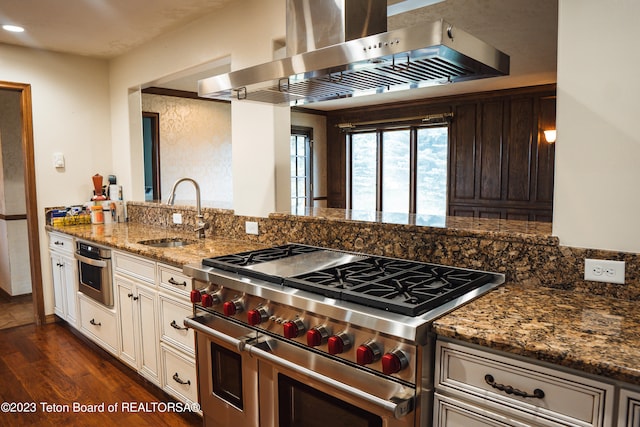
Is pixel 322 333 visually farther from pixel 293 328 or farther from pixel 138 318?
pixel 138 318

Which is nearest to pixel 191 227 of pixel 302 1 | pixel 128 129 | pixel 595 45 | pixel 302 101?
pixel 128 129

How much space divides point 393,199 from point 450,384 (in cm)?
565

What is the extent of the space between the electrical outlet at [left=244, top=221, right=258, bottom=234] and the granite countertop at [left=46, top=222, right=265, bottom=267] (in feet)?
0.25

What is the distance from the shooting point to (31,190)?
3.77 meters

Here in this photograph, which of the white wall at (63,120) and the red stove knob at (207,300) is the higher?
→ the white wall at (63,120)

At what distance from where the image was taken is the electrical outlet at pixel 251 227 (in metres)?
2.74

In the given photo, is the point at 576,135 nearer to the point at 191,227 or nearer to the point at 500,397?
the point at 500,397

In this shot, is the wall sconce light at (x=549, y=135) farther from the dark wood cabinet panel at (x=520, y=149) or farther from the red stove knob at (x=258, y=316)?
the red stove knob at (x=258, y=316)

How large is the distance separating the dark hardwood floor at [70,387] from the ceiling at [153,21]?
7.18 ft

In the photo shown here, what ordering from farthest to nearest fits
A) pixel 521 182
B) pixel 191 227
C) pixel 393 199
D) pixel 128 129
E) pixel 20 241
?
1. pixel 393 199
2. pixel 521 182
3. pixel 20 241
4. pixel 128 129
5. pixel 191 227

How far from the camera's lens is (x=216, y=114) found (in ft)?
18.9

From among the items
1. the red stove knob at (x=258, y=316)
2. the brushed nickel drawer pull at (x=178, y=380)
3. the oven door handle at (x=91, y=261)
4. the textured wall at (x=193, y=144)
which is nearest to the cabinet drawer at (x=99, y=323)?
the oven door handle at (x=91, y=261)

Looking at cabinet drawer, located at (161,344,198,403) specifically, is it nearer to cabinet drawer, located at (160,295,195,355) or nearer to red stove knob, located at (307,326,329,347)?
cabinet drawer, located at (160,295,195,355)

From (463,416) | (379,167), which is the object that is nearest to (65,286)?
(463,416)
